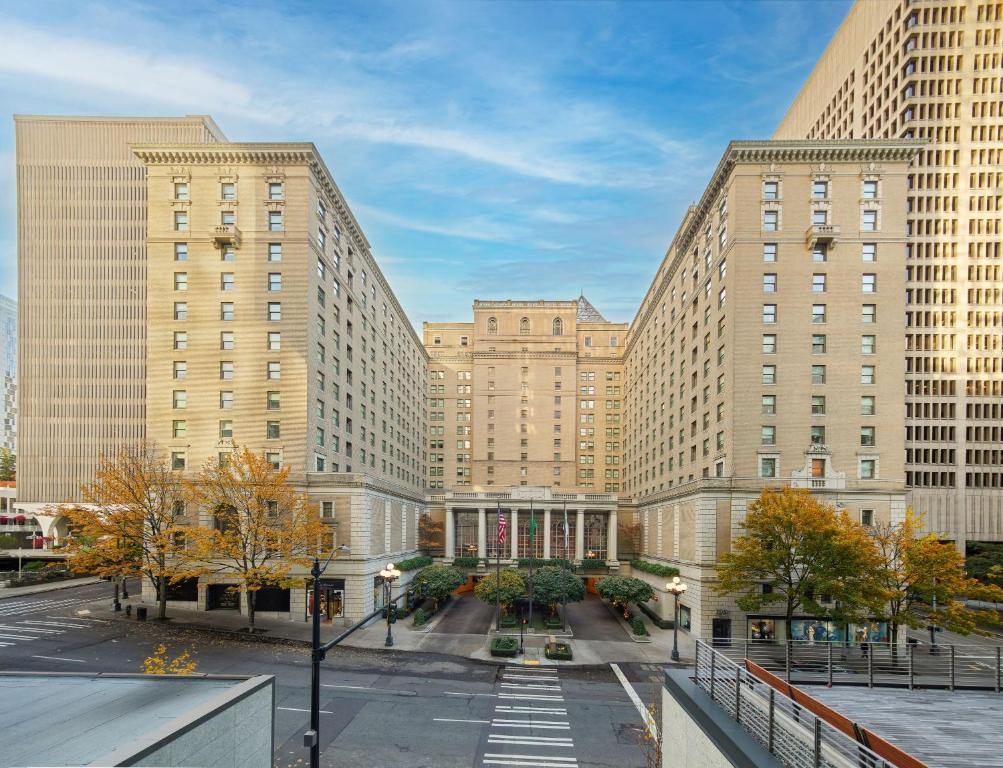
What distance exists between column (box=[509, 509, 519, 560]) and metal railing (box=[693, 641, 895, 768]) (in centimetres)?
5863

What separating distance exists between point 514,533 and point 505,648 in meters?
34.9

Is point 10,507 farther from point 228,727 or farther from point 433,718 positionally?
point 228,727

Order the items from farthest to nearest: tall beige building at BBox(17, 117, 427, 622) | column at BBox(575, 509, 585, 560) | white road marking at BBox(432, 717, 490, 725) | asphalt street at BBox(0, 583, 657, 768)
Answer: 1. column at BBox(575, 509, 585, 560)
2. tall beige building at BBox(17, 117, 427, 622)
3. white road marking at BBox(432, 717, 490, 725)
4. asphalt street at BBox(0, 583, 657, 768)

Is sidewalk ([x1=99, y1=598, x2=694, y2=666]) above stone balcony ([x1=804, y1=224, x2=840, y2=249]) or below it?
below

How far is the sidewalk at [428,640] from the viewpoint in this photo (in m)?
35.1

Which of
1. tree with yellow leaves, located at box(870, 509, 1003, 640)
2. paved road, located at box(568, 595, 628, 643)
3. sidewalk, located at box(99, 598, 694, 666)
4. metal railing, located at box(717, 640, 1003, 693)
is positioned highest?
metal railing, located at box(717, 640, 1003, 693)

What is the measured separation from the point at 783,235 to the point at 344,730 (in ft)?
142

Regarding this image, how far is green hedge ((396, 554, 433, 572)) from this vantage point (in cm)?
5200

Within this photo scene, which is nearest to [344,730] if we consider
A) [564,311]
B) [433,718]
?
[433,718]

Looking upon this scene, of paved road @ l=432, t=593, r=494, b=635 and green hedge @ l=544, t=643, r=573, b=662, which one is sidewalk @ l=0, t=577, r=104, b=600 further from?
green hedge @ l=544, t=643, r=573, b=662

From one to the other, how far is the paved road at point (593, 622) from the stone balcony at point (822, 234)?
33.7 m

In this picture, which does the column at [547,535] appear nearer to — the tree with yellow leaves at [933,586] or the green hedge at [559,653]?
the green hedge at [559,653]

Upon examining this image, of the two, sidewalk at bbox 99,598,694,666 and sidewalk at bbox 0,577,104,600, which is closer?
sidewalk at bbox 99,598,694,666

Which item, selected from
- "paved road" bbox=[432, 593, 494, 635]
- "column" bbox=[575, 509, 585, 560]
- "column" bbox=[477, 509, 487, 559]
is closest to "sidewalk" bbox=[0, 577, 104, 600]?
"paved road" bbox=[432, 593, 494, 635]
